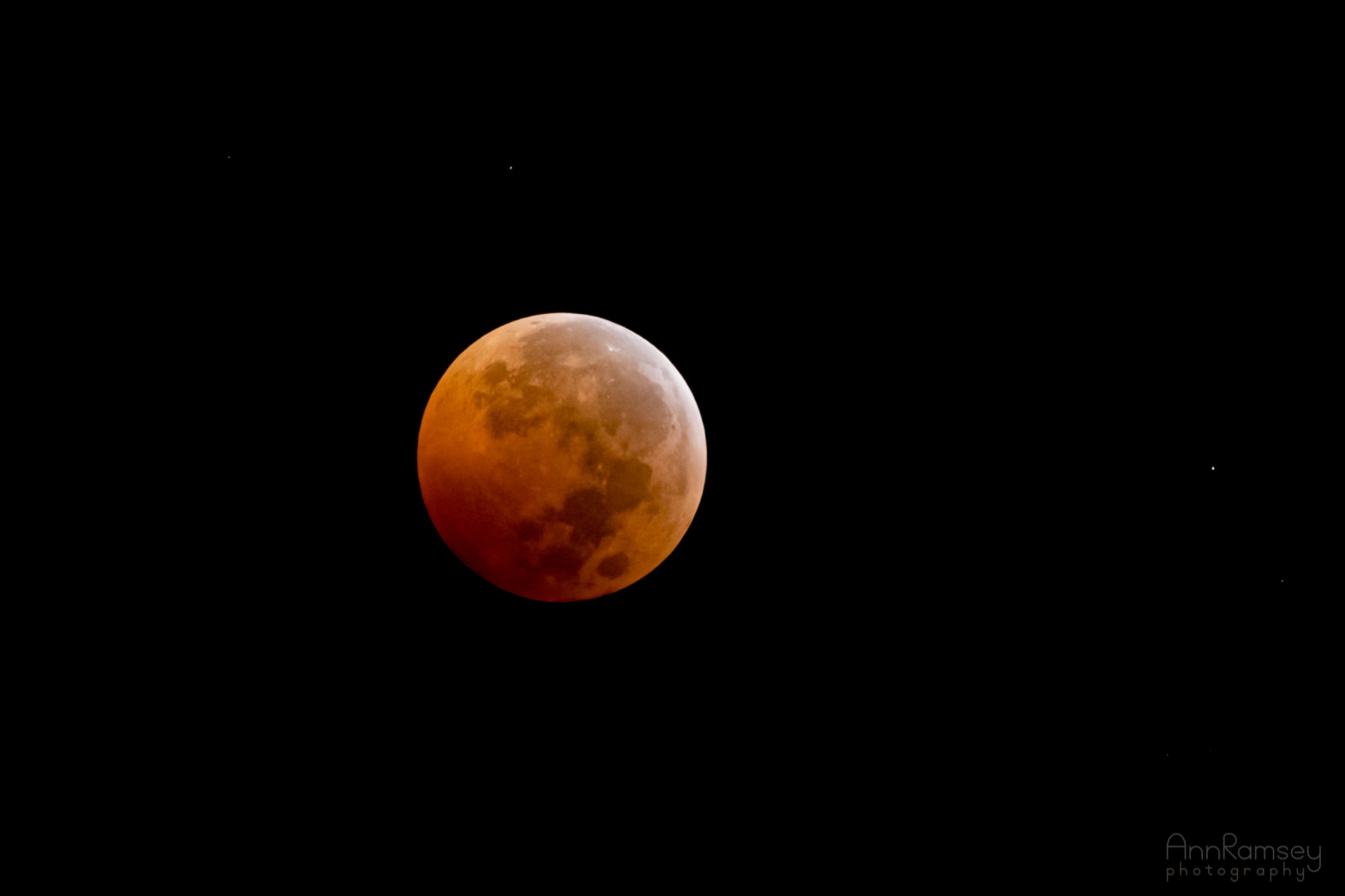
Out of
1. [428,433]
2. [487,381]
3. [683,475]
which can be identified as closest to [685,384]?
[683,475]

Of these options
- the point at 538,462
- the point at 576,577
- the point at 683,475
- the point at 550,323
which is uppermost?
the point at 550,323

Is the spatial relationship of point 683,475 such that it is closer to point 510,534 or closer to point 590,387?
point 590,387

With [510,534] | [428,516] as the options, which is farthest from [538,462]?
[428,516]

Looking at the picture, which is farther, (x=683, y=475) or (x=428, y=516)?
(x=428, y=516)

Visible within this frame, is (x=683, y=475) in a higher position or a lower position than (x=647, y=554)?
higher

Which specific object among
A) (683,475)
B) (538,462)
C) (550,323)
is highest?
(550,323)

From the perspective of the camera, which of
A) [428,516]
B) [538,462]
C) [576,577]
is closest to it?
[538,462]

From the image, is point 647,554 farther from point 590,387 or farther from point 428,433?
point 428,433

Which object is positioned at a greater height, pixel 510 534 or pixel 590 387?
pixel 590 387

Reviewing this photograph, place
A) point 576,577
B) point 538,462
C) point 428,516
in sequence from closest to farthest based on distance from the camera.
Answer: point 538,462, point 576,577, point 428,516
